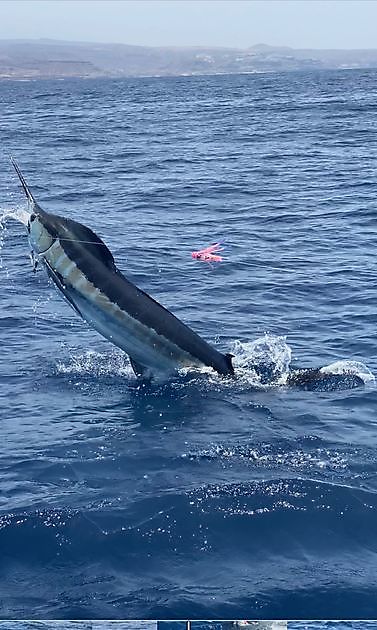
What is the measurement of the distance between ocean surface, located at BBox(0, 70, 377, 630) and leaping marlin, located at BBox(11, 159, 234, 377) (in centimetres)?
50

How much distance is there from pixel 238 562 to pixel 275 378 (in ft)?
19.4

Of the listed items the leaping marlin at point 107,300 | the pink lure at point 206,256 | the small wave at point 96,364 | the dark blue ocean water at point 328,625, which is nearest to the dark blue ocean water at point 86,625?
the dark blue ocean water at point 328,625

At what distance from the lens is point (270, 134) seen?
57.5 m

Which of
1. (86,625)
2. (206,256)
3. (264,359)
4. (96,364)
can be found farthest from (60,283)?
(206,256)

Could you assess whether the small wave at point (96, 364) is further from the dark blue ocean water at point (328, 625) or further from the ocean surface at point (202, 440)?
the dark blue ocean water at point (328, 625)

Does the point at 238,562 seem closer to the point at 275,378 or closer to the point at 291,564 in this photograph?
the point at 291,564

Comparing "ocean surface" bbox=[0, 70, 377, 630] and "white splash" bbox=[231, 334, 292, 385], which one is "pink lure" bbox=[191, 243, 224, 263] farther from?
"white splash" bbox=[231, 334, 292, 385]

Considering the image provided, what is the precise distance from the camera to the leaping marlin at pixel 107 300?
14516 millimetres

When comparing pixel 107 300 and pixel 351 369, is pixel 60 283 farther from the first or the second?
pixel 351 369

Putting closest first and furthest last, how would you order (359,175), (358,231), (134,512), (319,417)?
(134,512) → (319,417) → (358,231) → (359,175)

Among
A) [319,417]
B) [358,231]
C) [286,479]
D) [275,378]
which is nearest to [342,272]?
[358,231]

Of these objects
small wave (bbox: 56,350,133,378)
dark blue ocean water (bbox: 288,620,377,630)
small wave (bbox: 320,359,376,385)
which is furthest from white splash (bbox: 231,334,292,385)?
dark blue ocean water (bbox: 288,620,377,630)

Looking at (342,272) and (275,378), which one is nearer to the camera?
(275,378)

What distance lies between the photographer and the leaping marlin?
14516mm
